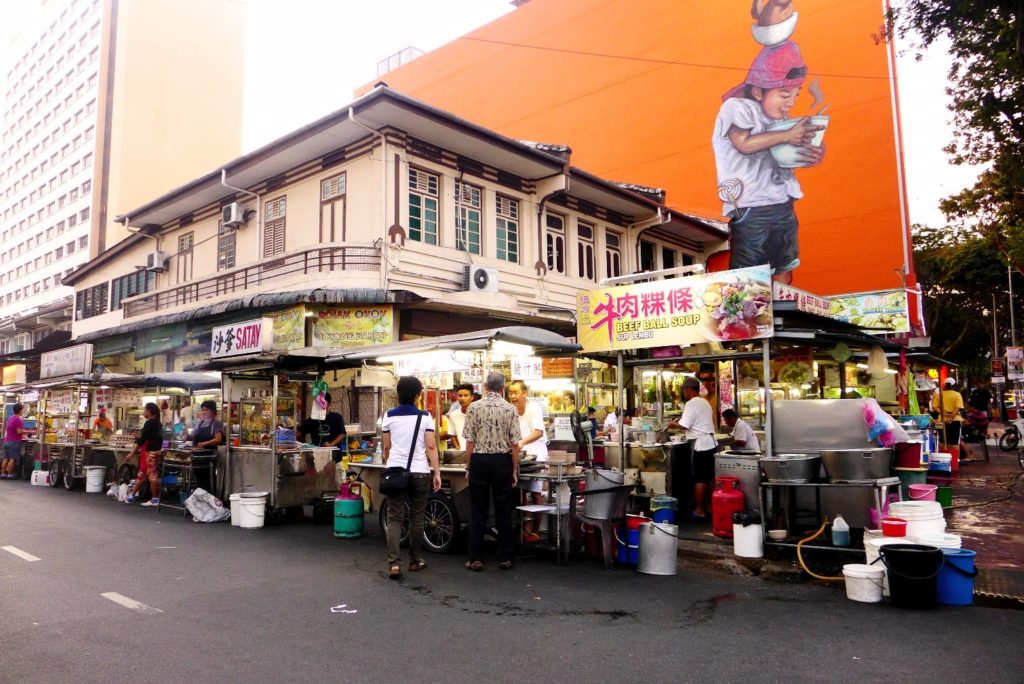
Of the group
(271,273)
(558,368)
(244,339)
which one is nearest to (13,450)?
(271,273)

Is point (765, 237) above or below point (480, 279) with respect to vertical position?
above

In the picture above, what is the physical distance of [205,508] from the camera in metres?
11.5

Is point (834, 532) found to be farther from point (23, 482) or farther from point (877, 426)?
point (23, 482)

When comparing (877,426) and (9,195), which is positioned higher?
(9,195)

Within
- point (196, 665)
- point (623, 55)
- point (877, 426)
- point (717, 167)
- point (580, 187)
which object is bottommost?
point (196, 665)

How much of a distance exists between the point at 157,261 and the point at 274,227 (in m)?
6.53

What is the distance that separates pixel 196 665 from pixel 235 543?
502 centimetres

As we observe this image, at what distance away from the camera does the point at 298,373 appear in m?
12.4

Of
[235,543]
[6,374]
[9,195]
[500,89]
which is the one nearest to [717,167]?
[500,89]

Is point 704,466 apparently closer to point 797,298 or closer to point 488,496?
point 797,298

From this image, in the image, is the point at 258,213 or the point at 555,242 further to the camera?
the point at 555,242

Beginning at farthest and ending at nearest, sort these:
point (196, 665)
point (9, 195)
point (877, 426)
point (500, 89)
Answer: point (9, 195) → point (500, 89) → point (877, 426) → point (196, 665)

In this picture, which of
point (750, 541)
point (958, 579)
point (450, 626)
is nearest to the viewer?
point (450, 626)

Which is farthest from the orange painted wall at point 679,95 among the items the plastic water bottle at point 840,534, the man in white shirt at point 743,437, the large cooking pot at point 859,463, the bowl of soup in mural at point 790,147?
the plastic water bottle at point 840,534
